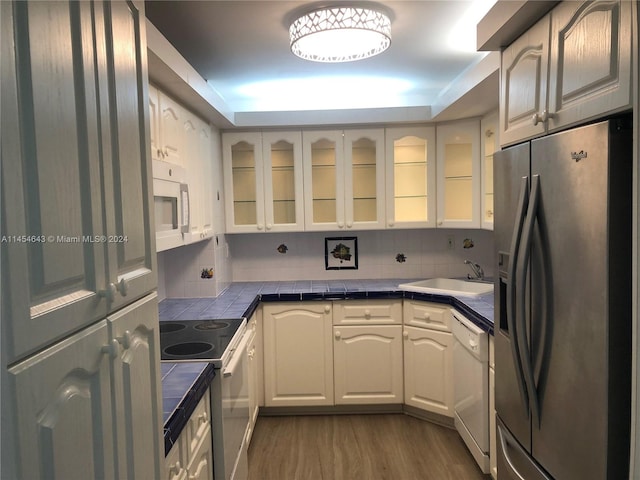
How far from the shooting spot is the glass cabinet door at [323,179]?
A: 11.3 ft

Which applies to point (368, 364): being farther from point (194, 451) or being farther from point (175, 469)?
point (175, 469)

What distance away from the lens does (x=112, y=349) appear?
85 centimetres

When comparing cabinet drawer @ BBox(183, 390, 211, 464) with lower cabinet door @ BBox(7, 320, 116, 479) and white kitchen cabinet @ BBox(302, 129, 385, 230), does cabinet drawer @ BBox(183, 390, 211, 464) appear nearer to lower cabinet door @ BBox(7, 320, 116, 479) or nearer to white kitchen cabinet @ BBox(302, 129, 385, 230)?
lower cabinet door @ BBox(7, 320, 116, 479)

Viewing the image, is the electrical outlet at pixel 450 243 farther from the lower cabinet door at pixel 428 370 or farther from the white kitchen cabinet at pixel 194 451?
the white kitchen cabinet at pixel 194 451

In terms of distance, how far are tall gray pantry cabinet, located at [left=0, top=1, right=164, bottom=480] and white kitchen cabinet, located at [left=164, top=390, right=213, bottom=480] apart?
0.75 feet

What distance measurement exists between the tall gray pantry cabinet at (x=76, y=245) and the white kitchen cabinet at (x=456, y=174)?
8.80 feet

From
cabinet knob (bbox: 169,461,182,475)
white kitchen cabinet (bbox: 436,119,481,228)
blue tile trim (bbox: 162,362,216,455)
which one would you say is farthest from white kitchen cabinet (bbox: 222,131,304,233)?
cabinet knob (bbox: 169,461,182,475)

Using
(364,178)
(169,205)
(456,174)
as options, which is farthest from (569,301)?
(364,178)

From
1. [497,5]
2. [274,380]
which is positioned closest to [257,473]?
[274,380]

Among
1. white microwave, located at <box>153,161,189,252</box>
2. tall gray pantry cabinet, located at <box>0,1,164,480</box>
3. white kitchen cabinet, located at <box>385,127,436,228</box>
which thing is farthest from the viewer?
white kitchen cabinet, located at <box>385,127,436,228</box>

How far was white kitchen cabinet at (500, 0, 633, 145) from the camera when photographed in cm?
109

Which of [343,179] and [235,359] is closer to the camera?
[235,359]

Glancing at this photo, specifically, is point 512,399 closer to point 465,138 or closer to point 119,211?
point 119,211

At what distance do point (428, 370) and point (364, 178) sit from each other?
1.49 meters
